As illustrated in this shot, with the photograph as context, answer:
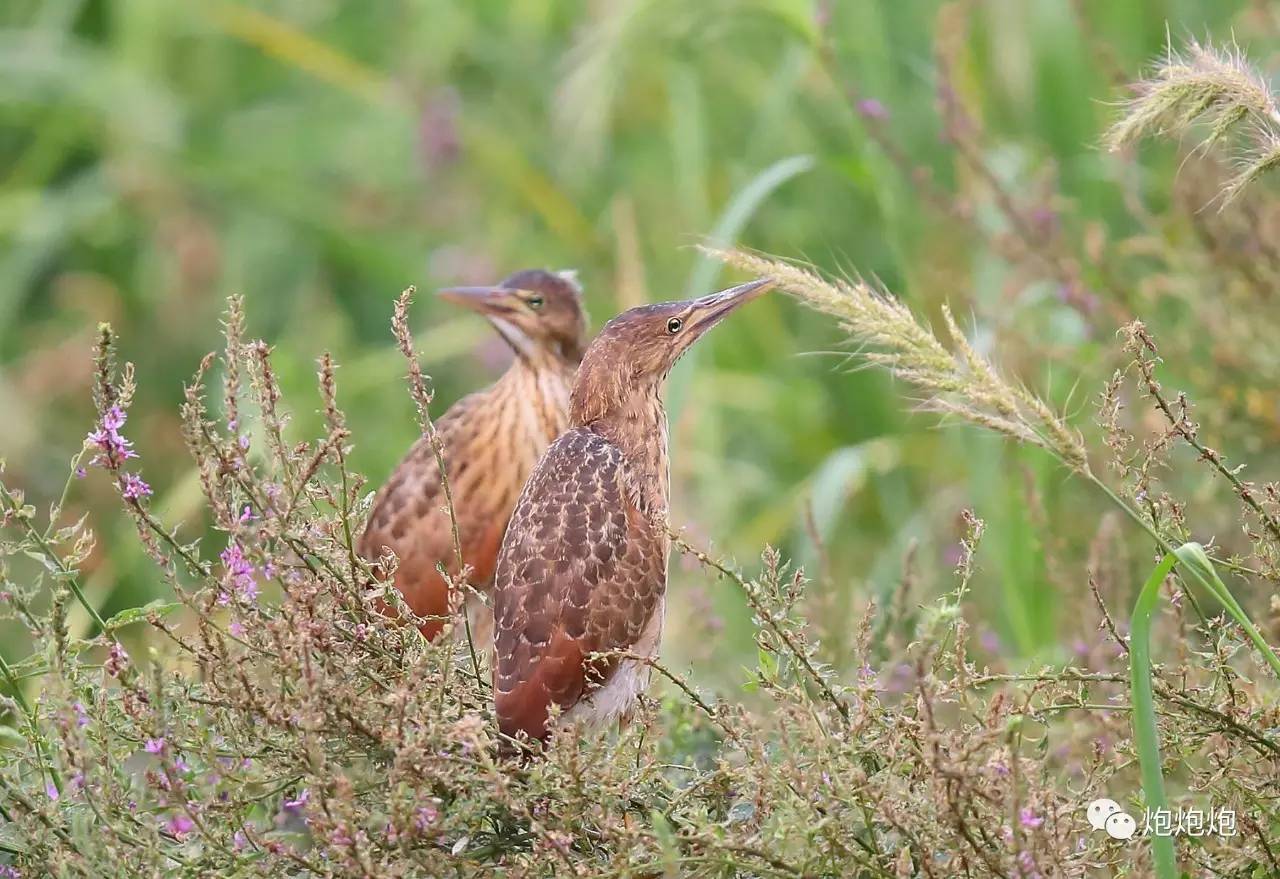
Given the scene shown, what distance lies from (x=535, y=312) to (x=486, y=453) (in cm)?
38

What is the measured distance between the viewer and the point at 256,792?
2436 millimetres

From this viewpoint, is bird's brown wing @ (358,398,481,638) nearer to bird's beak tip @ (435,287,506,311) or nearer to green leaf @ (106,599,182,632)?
bird's beak tip @ (435,287,506,311)

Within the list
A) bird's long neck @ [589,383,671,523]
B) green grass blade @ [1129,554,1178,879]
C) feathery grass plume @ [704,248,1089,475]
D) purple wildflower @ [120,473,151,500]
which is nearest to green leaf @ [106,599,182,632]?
purple wildflower @ [120,473,151,500]

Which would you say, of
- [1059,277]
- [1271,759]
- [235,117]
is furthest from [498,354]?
[1271,759]

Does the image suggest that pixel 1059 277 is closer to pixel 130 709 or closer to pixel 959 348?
pixel 959 348

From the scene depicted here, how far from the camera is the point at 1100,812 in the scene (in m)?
2.33

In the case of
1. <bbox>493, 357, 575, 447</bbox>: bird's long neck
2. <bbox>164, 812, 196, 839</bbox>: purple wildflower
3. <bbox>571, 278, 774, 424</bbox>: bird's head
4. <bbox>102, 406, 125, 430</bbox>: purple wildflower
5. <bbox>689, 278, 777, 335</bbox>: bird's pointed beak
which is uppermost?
<bbox>493, 357, 575, 447</bbox>: bird's long neck

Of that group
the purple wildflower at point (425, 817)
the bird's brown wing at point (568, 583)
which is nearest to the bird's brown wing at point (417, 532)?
the bird's brown wing at point (568, 583)

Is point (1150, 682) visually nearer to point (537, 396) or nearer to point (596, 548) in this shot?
point (596, 548)

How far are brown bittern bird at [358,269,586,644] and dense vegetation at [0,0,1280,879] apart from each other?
1.12 feet

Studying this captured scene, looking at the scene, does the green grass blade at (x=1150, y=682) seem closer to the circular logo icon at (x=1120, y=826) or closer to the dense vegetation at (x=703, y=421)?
the dense vegetation at (x=703, y=421)

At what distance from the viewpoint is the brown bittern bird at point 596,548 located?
291 centimetres

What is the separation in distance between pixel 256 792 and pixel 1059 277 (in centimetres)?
223

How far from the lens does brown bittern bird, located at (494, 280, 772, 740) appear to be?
115 inches
